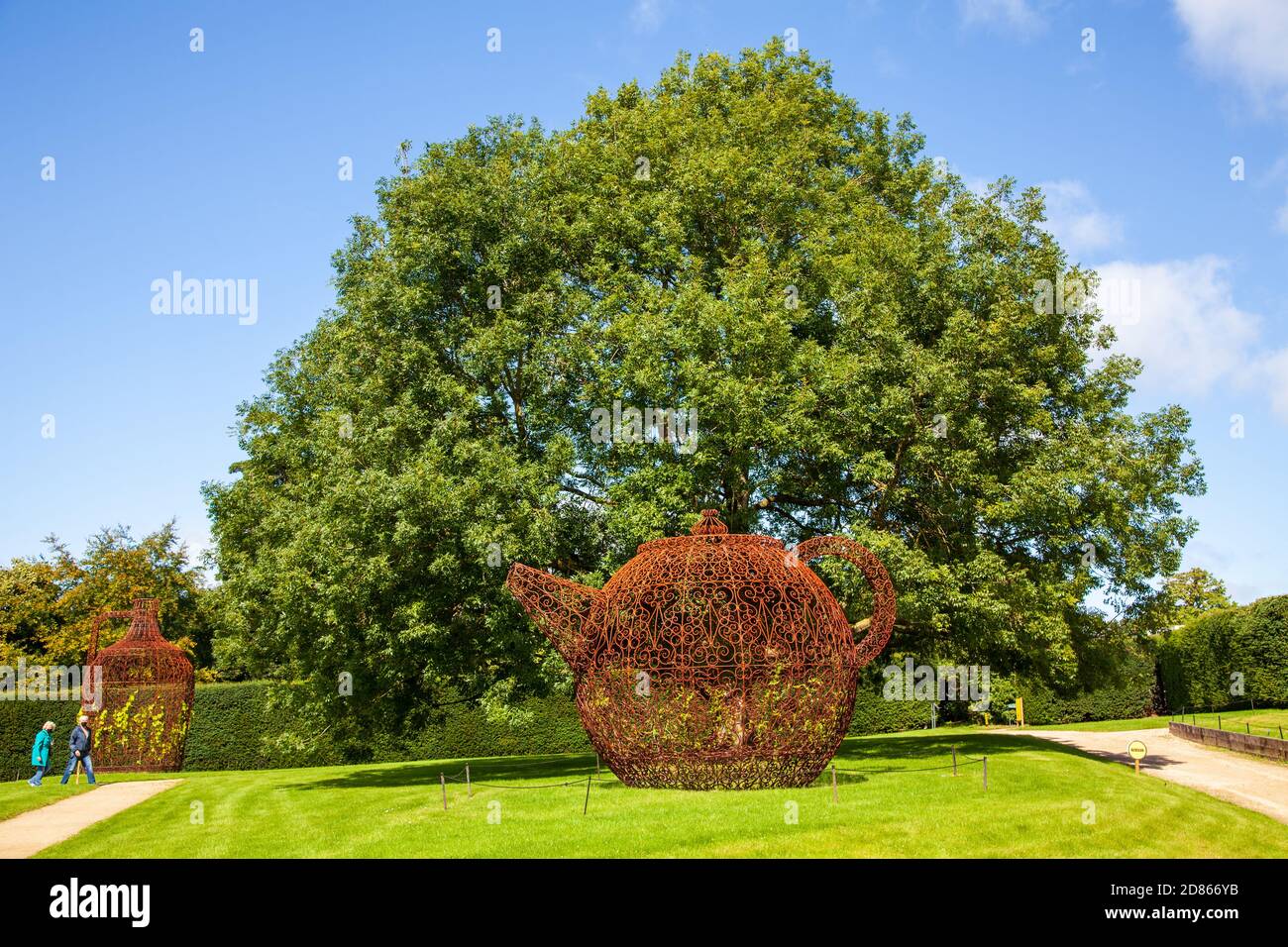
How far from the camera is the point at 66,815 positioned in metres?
16.4

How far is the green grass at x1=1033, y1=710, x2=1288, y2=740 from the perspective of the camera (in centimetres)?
3111

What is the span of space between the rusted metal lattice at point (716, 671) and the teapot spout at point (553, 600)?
1.82ft

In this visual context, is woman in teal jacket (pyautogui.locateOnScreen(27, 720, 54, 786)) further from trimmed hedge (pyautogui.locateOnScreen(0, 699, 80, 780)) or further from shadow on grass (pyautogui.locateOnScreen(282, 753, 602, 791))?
trimmed hedge (pyautogui.locateOnScreen(0, 699, 80, 780))

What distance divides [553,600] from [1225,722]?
93.5 feet

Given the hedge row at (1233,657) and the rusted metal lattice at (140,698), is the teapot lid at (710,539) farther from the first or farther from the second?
the hedge row at (1233,657)

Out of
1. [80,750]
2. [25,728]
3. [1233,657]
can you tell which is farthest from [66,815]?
[1233,657]

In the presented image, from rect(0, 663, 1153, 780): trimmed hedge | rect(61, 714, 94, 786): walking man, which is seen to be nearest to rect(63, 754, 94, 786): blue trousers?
rect(61, 714, 94, 786): walking man

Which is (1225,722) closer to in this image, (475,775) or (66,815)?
(475,775)

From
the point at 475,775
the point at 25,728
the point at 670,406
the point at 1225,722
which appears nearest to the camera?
the point at 670,406

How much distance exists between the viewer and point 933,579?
65.1 ft

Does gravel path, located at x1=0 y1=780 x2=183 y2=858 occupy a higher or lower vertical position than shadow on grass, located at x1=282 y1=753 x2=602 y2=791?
higher

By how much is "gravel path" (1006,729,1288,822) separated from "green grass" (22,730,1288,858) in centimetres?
88

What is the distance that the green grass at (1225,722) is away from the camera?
31.1 m

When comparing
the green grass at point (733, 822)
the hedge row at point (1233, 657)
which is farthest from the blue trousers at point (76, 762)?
the hedge row at point (1233, 657)
